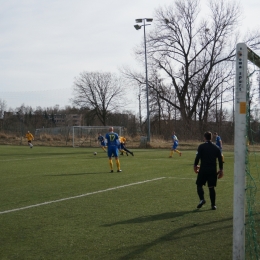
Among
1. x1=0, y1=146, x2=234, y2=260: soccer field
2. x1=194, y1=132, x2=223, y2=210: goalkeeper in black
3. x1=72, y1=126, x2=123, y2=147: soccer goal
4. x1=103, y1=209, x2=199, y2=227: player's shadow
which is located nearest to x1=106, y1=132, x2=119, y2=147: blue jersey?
x1=0, y1=146, x2=234, y2=260: soccer field

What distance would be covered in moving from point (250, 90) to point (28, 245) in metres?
3.91

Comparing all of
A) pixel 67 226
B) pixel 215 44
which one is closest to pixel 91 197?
pixel 67 226

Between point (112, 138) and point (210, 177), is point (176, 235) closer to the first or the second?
point (210, 177)

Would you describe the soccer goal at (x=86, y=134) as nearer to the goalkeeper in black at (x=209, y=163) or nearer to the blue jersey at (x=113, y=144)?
the blue jersey at (x=113, y=144)

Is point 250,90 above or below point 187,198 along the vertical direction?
above

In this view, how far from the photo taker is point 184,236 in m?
6.75

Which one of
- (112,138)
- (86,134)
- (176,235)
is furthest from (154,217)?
(86,134)

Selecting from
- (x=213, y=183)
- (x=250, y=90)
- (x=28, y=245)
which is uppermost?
(x=250, y=90)

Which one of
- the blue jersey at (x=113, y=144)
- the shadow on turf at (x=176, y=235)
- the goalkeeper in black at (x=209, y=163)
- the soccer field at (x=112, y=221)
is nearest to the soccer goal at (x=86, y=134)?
the blue jersey at (x=113, y=144)

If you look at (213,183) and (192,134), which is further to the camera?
(192,134)

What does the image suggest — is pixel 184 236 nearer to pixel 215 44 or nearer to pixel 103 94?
pixel 215 44

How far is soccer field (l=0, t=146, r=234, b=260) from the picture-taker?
600 cm

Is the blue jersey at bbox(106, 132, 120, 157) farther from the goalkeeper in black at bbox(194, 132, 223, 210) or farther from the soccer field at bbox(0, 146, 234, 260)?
the goalkeeper in black at bbox(194, 132, 223, 210)

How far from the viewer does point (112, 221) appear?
25.8ft
